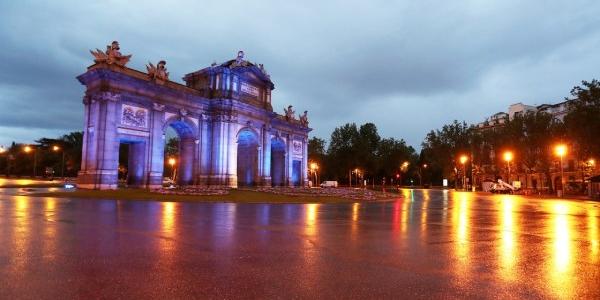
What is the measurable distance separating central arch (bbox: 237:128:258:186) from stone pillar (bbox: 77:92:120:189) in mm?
20398

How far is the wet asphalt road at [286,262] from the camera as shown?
20.2 ft

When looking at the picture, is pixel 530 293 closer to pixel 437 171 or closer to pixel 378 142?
pixel 378 142

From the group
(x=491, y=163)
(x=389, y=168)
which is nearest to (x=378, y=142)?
(x=389, y=168)

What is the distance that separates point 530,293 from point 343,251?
13.6 feet

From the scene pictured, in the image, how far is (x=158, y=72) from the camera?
152 ft

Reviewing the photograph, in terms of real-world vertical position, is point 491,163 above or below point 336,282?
above

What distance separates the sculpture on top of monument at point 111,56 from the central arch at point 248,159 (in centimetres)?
2037

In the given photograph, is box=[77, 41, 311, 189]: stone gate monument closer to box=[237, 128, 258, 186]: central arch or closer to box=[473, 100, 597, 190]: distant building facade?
box=[237, 128, 258, 186]: central arch

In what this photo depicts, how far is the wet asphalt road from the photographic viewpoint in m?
6.16

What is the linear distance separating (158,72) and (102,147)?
11.4 metres

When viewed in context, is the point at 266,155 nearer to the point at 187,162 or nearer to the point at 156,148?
the point at 187,162

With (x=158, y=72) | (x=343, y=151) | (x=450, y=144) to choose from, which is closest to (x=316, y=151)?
(x=343, y=151)

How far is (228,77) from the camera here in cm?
5412

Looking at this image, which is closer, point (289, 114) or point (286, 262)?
point (286, 262)
